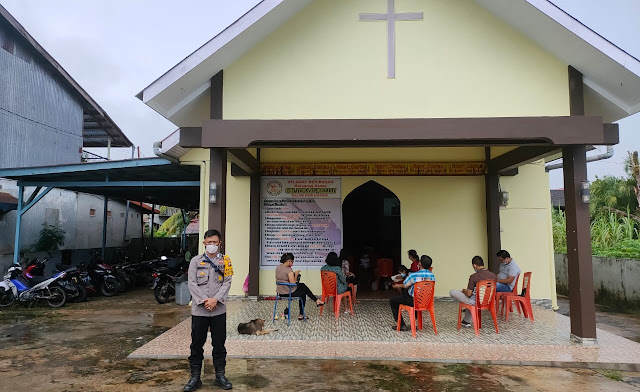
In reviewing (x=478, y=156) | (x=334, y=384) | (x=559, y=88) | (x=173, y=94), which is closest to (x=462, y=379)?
(x=334, y=384)

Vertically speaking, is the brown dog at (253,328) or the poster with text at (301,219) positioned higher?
the poster with text at (301,219)

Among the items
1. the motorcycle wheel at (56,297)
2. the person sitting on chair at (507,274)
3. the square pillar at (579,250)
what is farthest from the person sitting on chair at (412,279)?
the motorcycle wheel at (56,297)

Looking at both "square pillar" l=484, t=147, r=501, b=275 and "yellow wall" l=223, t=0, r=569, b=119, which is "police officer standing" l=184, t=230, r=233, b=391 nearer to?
"yellow wall" l=223, t=0, r=569, b=119

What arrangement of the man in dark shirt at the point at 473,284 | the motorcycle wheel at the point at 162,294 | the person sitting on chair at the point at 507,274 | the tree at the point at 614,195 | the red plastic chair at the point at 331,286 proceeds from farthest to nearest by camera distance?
the tree at the point at 614,195, the motorcycle wheel at the point at 162,294, the red plastic chair at the point at 331,286, the person sitting on chair at the point at 507,274, the man in dark shirt at the point at 473,284

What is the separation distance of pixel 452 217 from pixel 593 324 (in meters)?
3.51

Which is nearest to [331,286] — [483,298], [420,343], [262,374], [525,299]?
[420,343]

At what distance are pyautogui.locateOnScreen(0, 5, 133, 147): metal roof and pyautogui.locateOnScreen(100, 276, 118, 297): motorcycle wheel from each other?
733cm

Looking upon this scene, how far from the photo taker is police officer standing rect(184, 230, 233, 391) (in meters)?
3.91

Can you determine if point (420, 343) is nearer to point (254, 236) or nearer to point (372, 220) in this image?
point (254, 236)

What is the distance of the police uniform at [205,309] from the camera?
392 centimetres

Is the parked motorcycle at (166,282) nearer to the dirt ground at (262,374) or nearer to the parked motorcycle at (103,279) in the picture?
the parked motorcycle at (103,279)

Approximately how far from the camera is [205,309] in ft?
12.9

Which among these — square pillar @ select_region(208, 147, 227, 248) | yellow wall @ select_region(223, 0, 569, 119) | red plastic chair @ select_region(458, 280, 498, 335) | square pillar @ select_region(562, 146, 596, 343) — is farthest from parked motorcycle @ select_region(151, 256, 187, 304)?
square pillar @ select_region(562, 146, 596, 343)

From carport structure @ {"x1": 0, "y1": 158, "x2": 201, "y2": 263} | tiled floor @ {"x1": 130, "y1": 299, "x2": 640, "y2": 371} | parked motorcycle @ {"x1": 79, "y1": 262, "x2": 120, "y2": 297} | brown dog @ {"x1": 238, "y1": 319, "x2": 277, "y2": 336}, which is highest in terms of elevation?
carport structure @ {"x1": 0, "y1": 158, "x2": 201, "y2": 263}
